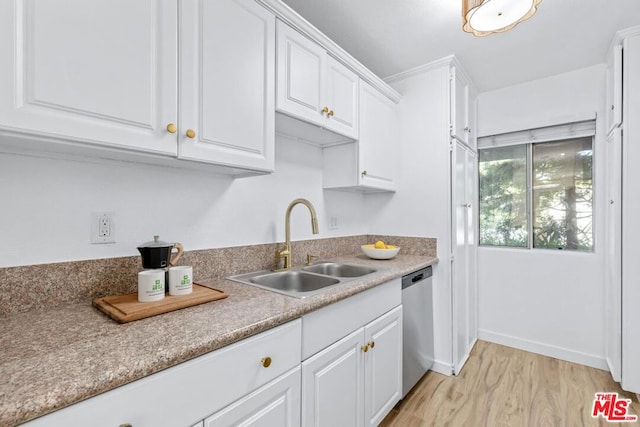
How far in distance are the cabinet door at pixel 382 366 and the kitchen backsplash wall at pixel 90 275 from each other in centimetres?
71

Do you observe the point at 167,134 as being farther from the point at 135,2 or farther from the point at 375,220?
the point at 375,220

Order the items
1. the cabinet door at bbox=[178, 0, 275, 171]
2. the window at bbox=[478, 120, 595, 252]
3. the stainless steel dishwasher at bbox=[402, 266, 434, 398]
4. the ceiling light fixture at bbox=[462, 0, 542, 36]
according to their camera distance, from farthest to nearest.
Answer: the window at bbox=[478, 120, 595, 252] → the stainless steel dishwasher at bbox=[402, 266, 434, 398] → the ceiling light fixture at bbox=[462, 0, 542, 36] → the cabinet door at bbox=[178, 0, 275, 171]

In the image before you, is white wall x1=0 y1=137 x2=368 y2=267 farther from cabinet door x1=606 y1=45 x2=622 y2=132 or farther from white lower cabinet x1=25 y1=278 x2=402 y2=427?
cabinet door x1=606 y1=45 x2=622 y2=132

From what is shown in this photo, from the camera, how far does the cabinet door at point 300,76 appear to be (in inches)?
56.9

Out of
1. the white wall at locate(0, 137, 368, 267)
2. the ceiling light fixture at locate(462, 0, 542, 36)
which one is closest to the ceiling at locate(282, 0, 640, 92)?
the ceiling light fixture at locate(462, 0, 542, 36)

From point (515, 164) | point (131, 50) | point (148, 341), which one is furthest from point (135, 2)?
point (515, 164)

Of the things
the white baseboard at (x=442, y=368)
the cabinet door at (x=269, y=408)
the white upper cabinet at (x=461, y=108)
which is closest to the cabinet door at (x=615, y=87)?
the white upper cabinet at (x=461, y=108)

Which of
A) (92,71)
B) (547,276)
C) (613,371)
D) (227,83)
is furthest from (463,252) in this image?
(92,71)

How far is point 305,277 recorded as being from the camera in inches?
69.1

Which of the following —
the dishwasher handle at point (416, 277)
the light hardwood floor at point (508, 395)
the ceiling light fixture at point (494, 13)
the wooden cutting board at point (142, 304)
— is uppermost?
the ceiling light fixture at point (494, 13)

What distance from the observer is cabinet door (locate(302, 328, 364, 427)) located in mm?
1147

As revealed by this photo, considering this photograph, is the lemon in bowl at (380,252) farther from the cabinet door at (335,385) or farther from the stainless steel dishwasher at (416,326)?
the cabinet door at (335,385)

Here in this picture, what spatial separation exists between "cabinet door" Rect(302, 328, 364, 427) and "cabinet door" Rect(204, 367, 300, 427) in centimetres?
5

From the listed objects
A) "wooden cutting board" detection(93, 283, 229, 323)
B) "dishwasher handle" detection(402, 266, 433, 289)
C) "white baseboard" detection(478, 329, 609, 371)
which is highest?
"wooden cutting board" detection(93, 283, 229, 323)
